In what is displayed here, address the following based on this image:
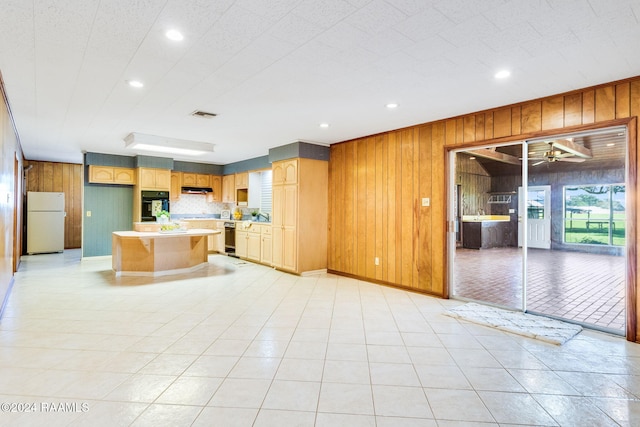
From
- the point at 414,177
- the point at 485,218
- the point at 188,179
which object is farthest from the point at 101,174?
the point at 485,218

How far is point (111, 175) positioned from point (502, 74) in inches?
318

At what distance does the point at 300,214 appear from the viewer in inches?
237

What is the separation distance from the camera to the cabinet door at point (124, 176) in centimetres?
766

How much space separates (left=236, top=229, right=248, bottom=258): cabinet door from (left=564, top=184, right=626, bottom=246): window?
326 inches

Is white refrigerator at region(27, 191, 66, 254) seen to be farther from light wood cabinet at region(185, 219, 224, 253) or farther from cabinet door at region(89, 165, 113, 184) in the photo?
light wood cabinet at region(185, 219, 224, 253)

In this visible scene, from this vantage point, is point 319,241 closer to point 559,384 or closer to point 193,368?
point 193,368

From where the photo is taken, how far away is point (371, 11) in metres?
2.12

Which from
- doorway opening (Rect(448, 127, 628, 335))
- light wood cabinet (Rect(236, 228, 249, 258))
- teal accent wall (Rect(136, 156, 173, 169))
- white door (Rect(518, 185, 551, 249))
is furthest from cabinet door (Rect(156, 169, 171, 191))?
white door (Rect(518, 185, 551, 249))

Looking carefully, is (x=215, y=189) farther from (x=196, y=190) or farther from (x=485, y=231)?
(x=485, y=231)

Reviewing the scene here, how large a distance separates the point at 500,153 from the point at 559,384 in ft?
23.9

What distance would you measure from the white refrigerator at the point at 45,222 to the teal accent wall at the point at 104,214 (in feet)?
6.37

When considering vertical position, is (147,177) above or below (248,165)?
below

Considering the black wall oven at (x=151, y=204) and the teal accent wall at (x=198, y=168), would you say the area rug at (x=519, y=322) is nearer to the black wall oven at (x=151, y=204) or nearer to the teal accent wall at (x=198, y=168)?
the black wall oven at (x=151, y=204)

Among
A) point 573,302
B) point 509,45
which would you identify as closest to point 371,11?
point 509,45
